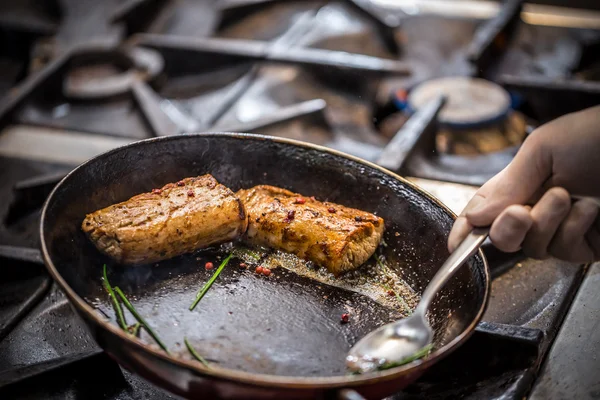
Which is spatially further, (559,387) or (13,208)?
(13,208)

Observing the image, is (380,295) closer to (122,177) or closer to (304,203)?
(304,203)

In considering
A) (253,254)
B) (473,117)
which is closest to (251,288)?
(253,254)

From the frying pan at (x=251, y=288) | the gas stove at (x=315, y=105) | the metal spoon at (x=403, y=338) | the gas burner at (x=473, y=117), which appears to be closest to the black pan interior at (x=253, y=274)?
the frying pan at (x=251, y=288)

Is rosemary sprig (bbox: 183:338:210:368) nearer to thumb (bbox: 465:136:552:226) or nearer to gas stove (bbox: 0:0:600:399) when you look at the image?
gas stove (bbox: 0:0:600:399)

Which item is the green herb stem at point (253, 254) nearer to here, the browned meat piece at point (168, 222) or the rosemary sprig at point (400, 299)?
the browned meat piece at point (168, 222)

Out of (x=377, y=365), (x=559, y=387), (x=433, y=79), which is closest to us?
(x=377, y=365)

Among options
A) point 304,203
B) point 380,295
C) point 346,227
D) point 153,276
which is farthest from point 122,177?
point 380,295

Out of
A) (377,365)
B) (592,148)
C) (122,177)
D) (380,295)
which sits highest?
(592,148)
